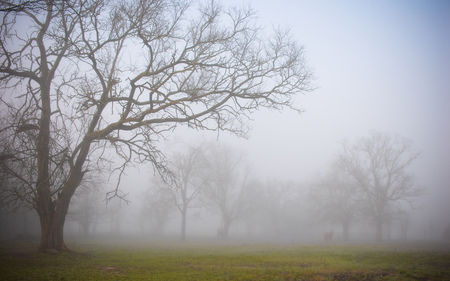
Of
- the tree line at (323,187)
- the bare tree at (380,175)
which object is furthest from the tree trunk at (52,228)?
the bare tree at (380,175)

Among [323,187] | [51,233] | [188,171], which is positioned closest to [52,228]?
[51,233]

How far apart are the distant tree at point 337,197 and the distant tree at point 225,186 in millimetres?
12855

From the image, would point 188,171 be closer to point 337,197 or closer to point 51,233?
point 51,233

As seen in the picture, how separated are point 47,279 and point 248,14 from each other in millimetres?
12656

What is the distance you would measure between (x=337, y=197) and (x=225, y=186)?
1969 centimetres

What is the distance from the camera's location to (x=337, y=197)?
4266cm

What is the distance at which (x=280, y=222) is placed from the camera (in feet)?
218

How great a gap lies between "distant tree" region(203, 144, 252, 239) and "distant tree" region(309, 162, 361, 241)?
506 inches

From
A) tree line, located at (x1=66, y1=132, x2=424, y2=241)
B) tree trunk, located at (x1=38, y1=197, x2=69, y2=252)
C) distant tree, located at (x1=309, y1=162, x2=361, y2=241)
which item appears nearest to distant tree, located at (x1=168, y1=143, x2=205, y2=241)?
tree line, located at (x1=66, y1=132, x2=424, y2=241)

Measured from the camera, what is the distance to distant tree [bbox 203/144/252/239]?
39219mm

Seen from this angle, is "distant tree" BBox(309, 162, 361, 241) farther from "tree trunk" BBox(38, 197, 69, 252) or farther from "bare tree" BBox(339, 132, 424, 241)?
"tree trunk" BBox(38, 197, 69, 252)

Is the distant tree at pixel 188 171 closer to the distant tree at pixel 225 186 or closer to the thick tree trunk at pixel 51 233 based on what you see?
the distant tree at pixel 225 186

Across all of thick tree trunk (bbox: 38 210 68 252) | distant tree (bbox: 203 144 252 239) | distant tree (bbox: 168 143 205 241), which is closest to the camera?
thick tree trunk (bbox: 38 210 68 252)

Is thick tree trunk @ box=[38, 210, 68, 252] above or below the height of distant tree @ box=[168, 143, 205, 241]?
below
